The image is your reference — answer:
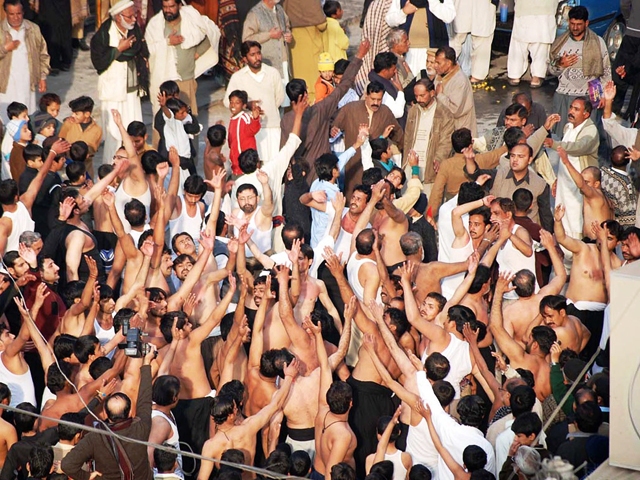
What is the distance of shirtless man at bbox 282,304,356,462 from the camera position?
8086 millimetres

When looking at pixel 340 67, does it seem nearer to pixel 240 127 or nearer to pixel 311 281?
pixel 240 127

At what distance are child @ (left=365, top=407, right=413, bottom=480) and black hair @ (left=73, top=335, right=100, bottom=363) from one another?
6.69 ft

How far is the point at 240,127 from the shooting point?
442 inches

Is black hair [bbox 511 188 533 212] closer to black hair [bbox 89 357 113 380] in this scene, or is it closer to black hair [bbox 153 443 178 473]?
black hair [bbox 89 357 113 380]

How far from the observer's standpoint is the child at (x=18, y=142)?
10562mm

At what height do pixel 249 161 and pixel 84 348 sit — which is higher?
pixel 249 161

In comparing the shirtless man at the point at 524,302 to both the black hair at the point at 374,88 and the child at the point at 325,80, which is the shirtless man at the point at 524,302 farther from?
the child at the point at 325,80

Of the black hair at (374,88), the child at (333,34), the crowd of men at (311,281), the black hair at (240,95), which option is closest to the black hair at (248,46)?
the crowd of men at (311,281)

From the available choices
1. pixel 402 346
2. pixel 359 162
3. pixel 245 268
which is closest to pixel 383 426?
pixel 402 346

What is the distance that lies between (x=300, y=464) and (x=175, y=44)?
21.0ft

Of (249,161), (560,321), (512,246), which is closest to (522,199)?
(512,246)

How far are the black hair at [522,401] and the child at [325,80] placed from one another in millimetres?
5550

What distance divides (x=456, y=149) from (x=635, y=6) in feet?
13.7

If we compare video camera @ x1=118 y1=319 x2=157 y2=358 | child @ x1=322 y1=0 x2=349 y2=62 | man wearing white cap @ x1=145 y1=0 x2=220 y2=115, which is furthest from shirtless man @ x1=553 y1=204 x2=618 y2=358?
child @ x1=322 y1=0 x2=349 y2=62
